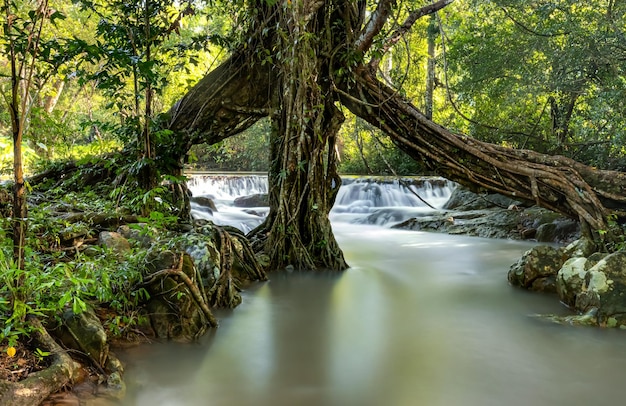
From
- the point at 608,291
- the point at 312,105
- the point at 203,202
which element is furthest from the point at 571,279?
the point at 203,202

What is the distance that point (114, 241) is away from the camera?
3311mm

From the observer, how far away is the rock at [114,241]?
3.24 metres

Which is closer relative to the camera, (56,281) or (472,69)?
(56,281)

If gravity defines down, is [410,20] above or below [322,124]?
above

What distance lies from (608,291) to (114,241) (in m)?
3.73

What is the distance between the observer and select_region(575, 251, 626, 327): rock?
325cm

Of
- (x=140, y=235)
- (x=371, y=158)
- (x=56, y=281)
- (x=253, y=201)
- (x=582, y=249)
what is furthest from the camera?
(x=371, y=158)

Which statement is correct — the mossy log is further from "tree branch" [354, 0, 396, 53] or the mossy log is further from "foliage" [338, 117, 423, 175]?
"foliage" [338, 117, 423, 175]

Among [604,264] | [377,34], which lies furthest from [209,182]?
[604,264]

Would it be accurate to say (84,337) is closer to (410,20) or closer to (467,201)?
(410,20)

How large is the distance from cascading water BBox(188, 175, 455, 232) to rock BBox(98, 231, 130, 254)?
5229mm

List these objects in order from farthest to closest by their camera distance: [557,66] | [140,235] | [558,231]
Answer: [558,231], [557,66], [140,235]

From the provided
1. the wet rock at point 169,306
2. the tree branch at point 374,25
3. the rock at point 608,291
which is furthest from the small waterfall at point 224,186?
the rock at point 608,291

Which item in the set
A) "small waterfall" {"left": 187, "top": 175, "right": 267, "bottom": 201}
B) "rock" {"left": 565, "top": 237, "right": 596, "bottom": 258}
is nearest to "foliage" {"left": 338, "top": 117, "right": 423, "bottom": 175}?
"small waterfall" {"left": 187, "top": 175, "right": 267, "bottom": 201}
